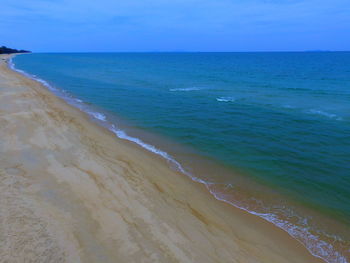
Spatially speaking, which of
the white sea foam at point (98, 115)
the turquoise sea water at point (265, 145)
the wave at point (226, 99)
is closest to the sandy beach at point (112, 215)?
the turquoise sea water at point (265, 145)

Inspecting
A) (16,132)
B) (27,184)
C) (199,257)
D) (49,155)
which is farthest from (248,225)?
(16,132)

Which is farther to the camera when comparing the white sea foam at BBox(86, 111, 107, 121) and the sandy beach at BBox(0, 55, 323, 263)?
the white sea foam at BBox(86, 111, 107, 121)

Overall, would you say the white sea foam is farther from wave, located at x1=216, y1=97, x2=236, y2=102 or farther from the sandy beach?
wave, located at x1=216, y1=97, x2=236, y2=102

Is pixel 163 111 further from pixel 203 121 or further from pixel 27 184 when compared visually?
pixel 27 184

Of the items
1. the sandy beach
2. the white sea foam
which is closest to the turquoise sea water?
the white sea foam

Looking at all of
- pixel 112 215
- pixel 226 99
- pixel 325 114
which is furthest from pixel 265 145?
pixel 226 99

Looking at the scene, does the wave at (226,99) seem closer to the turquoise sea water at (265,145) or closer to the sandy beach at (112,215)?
the turquoise sea water at (265,145)

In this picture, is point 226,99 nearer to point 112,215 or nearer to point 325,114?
point 325,114

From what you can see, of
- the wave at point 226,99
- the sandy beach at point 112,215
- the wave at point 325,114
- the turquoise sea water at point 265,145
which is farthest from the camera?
the wave at point 226,99
